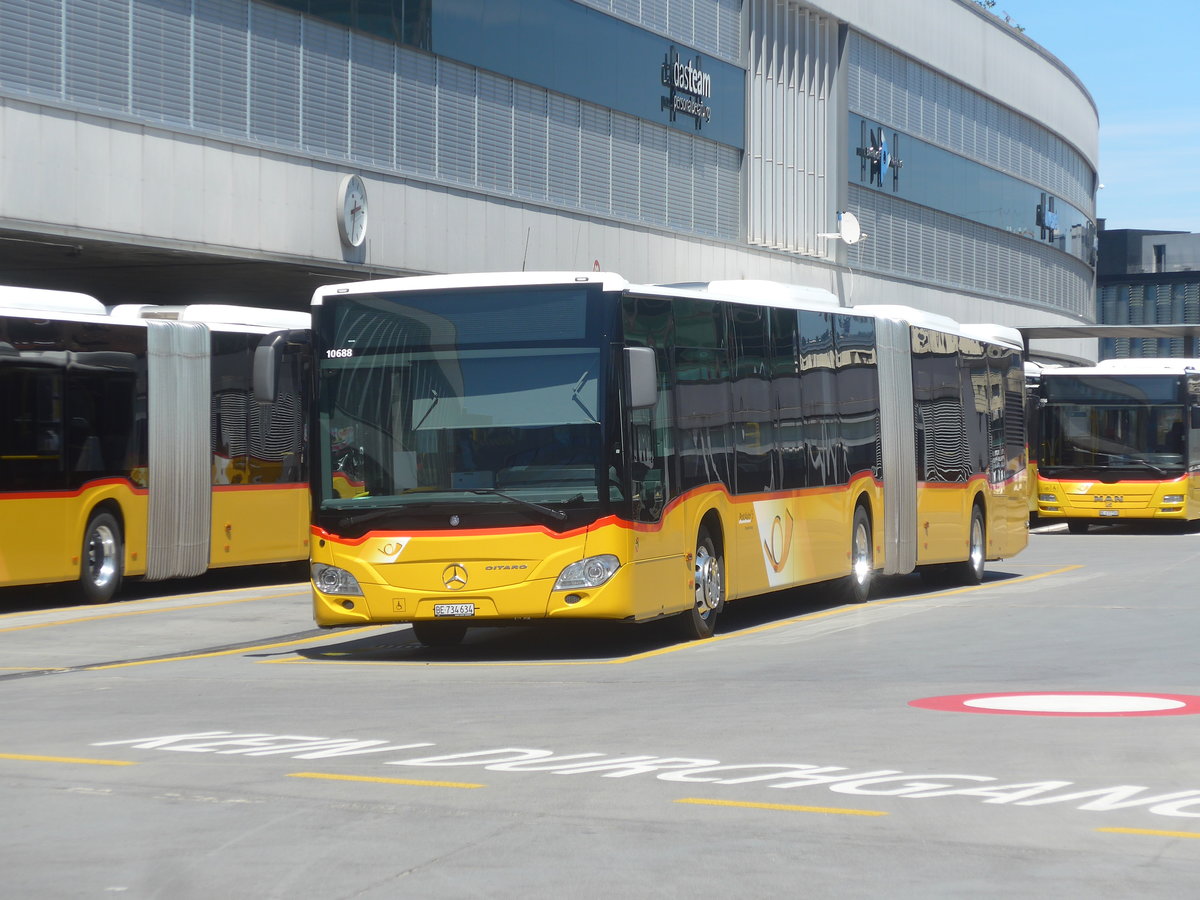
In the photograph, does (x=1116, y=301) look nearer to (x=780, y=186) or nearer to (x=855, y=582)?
(x=780, y=186)

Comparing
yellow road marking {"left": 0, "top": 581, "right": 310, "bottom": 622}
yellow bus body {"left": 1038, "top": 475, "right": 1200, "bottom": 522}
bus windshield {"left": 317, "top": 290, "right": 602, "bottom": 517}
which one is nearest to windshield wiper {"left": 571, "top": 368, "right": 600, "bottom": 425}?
bus windshield {"left": 317, "top": 290, "right": 602, "bottom": 517}

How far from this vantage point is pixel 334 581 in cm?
1473

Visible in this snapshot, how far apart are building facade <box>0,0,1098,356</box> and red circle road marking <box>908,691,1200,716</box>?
16.0m

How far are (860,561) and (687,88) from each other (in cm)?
2424

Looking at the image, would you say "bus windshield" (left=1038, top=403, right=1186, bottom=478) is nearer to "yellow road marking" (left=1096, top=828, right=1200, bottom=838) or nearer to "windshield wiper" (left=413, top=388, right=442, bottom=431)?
"windshield wiper" (left=413, top=388, right=442, bottom=431)

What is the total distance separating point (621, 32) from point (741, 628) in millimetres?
24371

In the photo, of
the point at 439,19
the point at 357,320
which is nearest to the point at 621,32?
the point at 439,19

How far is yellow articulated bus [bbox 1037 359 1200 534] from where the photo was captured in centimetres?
3731

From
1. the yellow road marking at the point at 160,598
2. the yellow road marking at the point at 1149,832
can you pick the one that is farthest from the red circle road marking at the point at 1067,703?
the yellow road marking at the point at 160,598

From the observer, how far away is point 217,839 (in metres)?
7.37

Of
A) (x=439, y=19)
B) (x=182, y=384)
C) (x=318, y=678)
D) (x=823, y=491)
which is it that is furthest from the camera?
(x=439, y=19)

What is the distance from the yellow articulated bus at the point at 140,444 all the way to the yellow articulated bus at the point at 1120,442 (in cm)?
1868

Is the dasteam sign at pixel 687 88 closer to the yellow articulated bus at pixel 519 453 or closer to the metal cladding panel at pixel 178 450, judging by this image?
the metal cladding panel at pixel 178 450

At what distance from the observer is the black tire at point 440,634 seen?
16.2 m
